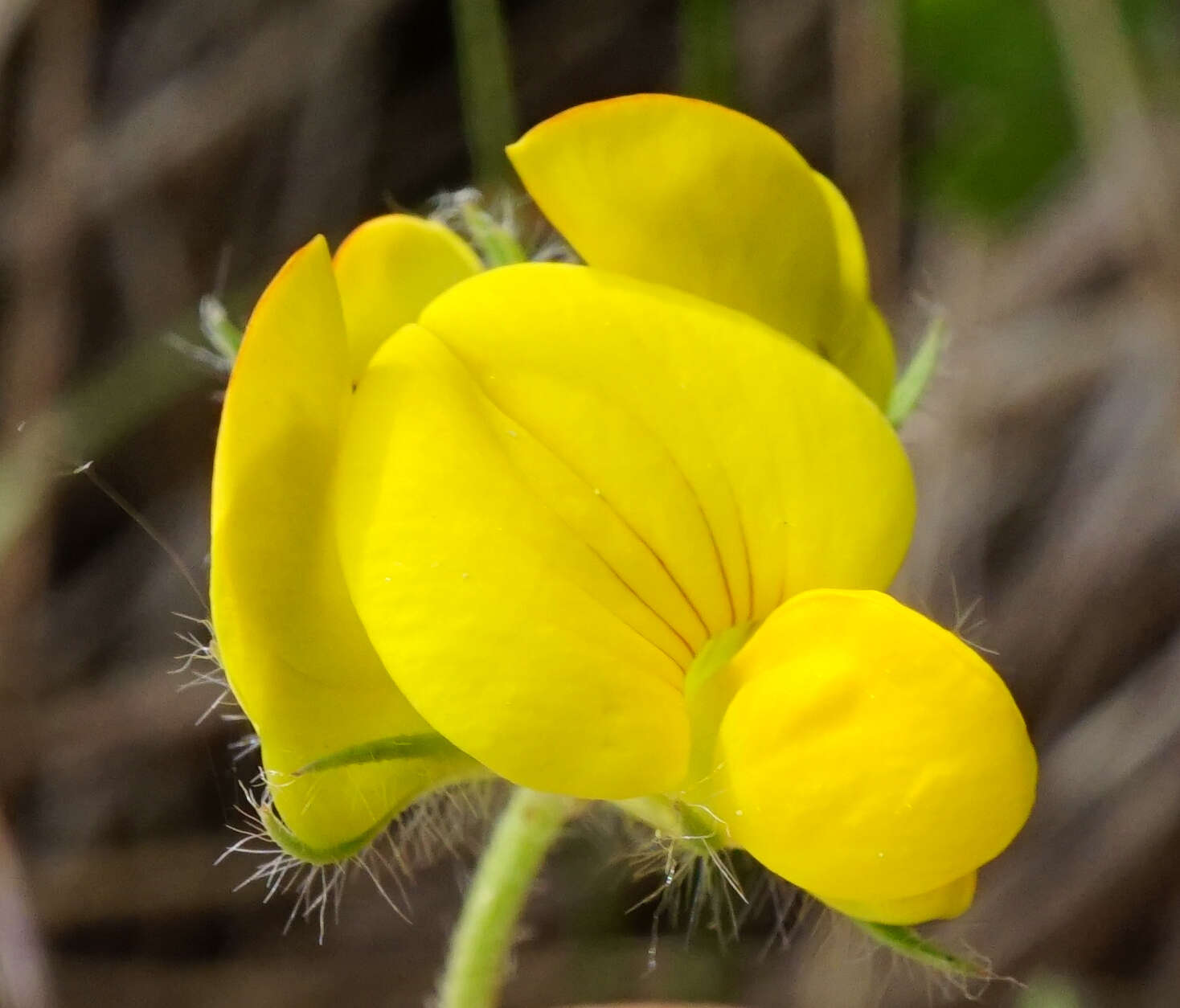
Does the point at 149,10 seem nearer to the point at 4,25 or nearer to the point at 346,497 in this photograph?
Result: the point at 4,25

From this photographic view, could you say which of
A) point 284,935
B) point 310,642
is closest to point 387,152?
point 284,935

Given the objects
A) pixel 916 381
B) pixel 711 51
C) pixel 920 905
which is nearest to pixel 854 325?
pixel 916 381

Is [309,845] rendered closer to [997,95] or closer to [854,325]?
[854,325]

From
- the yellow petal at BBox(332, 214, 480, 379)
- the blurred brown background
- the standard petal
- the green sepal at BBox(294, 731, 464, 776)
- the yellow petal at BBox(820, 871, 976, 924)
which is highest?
the yellow petal at BBox(332, 214, 480, 379)

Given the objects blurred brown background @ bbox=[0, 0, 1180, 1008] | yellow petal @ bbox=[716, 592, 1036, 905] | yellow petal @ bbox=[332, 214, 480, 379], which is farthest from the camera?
blurred brown background @ bbox=[0, 0, 1180, 1008]

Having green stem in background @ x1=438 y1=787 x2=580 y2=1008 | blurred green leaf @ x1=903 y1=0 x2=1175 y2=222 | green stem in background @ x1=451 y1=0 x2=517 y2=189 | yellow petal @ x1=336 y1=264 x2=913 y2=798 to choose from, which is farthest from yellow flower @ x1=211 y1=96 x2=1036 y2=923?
blurred green leaf @ x1=903 y1=0 x2=1175 y2=222

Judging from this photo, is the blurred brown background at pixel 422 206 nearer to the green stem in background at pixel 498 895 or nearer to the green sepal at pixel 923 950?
the green stem in background at pixel 498 895

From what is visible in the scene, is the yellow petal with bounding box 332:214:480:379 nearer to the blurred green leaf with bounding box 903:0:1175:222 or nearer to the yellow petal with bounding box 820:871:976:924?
the yellow petal with bounding box 820:871:976:924

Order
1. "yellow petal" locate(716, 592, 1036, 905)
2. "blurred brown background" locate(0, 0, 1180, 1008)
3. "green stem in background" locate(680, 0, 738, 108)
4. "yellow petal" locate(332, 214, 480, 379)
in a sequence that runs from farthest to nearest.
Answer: "blurred brown background" locate(0, 0, 1180, 1008)
"green stem in background" locate(680, 0, 738, 108)
"yellow petal" locate(332, 214, 480, 379)
"yellow petal" locate(716, 592, 1036, 905)
